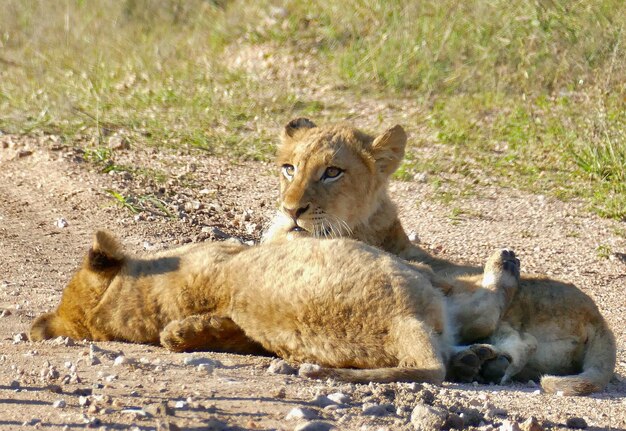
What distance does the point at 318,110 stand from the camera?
10.9 meters

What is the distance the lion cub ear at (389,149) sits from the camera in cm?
665

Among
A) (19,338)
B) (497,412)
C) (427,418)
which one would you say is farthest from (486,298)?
(19,338)

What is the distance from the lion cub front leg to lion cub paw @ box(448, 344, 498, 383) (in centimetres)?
21

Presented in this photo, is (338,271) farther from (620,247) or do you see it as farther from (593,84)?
(593,84)

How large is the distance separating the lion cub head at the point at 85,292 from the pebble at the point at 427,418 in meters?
1.77

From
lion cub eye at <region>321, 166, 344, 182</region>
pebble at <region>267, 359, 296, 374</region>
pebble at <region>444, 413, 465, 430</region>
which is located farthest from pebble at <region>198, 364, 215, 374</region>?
lion cub eye at <region>321, 166, 344, 182</region>

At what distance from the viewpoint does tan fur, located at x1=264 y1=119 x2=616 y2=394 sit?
5336 millimetres

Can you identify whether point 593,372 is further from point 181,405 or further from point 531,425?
point 181,405

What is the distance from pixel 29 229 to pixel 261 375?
11.9 ft

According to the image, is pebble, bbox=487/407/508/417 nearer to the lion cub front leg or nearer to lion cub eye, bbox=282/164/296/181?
the lion cub front leg

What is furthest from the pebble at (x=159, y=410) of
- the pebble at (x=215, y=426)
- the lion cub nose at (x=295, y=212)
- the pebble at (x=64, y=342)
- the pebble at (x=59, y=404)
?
the lion cub nose at (x=295, y=212)

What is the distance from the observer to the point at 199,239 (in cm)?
757

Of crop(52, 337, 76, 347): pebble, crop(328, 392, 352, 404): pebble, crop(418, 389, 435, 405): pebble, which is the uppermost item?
crop(418, 389, 435, 405): pebble

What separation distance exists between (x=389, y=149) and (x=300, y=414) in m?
2.91
